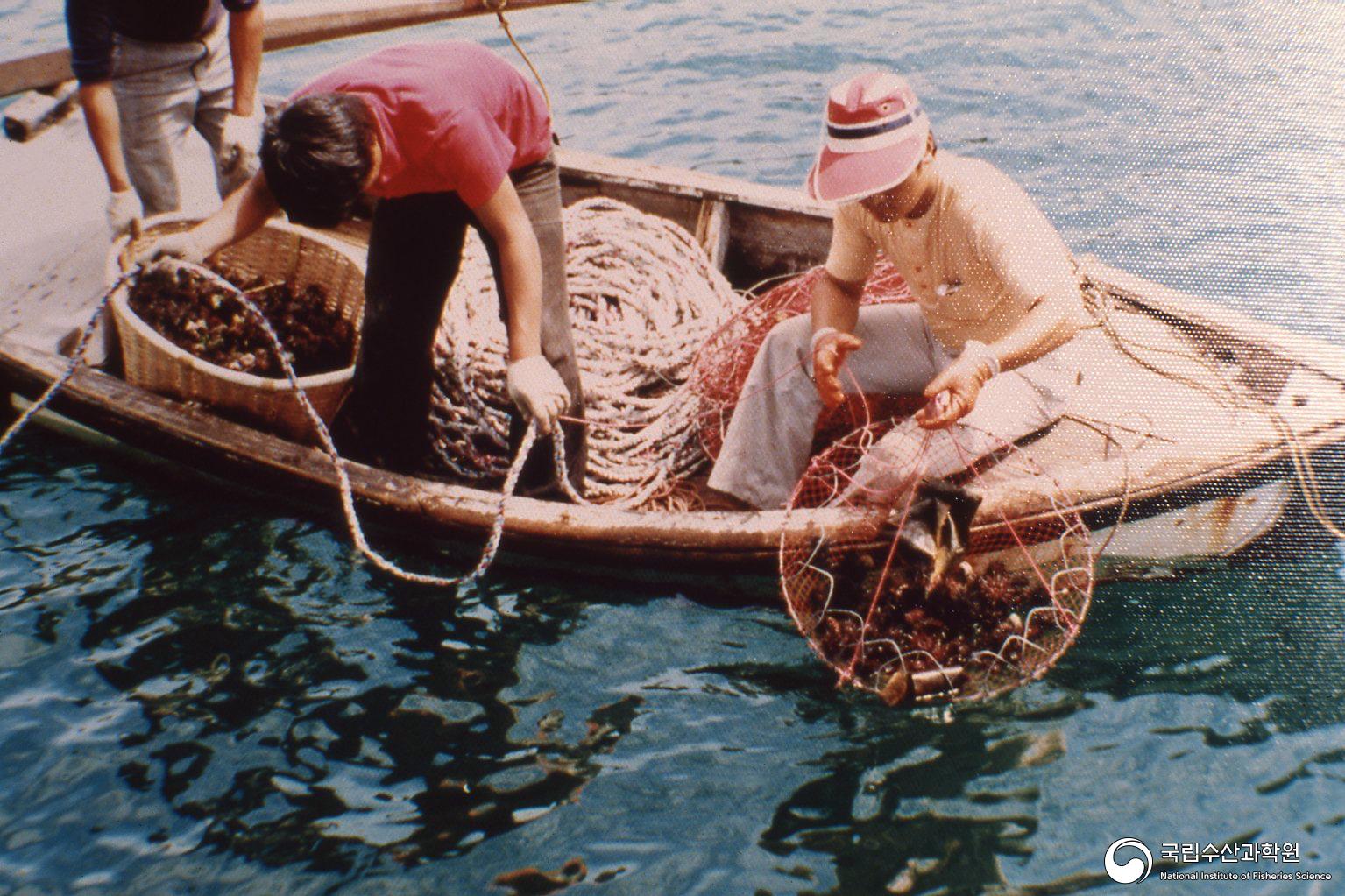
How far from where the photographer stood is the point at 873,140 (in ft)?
10.5

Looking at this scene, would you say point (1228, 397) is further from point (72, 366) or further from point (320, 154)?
point (72, 366)

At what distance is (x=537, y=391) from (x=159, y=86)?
261cm

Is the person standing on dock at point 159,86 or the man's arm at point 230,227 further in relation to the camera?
the person standing on dock at point 159,86

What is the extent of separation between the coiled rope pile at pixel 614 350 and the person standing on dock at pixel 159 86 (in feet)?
3.72

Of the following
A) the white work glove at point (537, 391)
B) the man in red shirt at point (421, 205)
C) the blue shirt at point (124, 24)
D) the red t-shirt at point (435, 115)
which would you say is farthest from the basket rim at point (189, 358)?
the white work glove at point (537, 391)

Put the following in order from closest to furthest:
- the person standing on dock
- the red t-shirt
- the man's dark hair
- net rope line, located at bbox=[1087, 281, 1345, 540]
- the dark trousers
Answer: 1. the man's dark hair
2. the red t-shirt
3. net rope line, located at bbox=[1087, 281, 1345, 540]
4. the dark trousers
5. the person standing on dock

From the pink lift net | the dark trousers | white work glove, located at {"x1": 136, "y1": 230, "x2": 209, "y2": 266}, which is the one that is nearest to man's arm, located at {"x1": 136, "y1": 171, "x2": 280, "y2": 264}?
white work glove, located at {"x1": 136, "y1": 230, "x2": 209, "y2": 266}

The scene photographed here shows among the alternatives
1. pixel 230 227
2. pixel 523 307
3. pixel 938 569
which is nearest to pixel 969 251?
pixel 938 569

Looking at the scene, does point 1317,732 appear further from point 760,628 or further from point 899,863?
point 760,628

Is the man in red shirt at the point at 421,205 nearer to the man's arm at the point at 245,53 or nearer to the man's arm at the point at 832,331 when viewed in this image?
the man's arm at the point at 832,331

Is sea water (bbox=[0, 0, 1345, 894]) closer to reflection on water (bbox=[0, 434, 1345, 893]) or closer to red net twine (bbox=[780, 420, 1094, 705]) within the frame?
reflection on water (bbox=[0, 434, 1345, 893])

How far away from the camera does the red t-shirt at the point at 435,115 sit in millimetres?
3158

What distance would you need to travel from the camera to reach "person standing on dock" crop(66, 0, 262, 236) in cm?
450

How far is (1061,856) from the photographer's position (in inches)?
118
